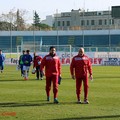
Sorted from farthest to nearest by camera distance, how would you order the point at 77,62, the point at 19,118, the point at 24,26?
1. the point at 24,26
2. the point at 77,62
3. the point at 19,118

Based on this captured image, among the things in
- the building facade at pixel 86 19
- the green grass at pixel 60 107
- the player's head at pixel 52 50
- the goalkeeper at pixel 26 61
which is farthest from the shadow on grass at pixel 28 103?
the building facade at pixel 86 19

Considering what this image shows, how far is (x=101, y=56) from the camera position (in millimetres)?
52812

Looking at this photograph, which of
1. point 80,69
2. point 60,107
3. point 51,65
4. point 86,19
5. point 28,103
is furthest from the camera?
point 86,19

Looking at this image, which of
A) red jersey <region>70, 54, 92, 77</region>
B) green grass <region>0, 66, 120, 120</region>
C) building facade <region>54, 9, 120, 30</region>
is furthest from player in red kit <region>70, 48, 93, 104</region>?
building facade <region>54, 9, 120, 30</region>

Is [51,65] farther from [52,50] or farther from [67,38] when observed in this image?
[67,38]

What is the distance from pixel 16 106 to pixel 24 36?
69.6 metres

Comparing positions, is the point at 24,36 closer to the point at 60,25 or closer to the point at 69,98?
the point at 60,25

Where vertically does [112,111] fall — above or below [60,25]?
below

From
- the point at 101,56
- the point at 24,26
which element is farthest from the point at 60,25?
the point at 101,56

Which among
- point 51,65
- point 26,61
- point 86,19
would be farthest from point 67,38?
point 51,65

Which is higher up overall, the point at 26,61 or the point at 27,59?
the point at 27,59

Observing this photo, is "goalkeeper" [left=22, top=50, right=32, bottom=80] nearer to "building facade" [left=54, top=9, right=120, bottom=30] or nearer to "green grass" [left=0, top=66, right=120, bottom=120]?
"green grass" [left=0, top=66, right=120, bottom=120]

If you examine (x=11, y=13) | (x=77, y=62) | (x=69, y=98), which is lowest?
(x=69, y=98)

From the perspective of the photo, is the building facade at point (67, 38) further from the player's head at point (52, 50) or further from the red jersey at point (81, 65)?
the red jersey at point (81, 65)
